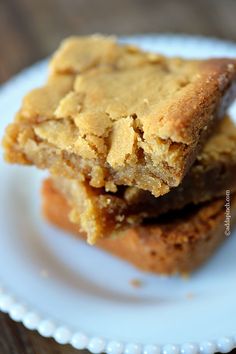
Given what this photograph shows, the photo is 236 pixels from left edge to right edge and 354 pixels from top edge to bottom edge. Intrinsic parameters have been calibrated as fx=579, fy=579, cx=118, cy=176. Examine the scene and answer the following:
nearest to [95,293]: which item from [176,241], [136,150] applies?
[176,241]

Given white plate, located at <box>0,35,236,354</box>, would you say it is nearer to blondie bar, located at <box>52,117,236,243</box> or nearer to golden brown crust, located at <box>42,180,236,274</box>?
golden brown crust, located at <box>42,180,236,274</box>

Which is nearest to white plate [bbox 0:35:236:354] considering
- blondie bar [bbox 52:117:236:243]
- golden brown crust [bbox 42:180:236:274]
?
golden brown crust [bbox 42:180:236:274]

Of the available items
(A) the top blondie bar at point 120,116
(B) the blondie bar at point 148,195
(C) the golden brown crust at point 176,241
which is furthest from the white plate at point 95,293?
(A) the top blondie bar at point 120,116

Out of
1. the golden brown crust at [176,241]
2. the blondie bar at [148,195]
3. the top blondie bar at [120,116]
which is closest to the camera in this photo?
the top blondie bar at [120,116]

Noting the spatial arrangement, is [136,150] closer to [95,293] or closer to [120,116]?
[120,116]

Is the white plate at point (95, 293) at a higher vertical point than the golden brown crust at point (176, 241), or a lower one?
lower

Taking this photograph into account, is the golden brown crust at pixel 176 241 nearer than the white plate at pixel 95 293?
No

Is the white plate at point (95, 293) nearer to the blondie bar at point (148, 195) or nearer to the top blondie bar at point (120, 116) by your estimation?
the blondie bar at point (148, 195)
